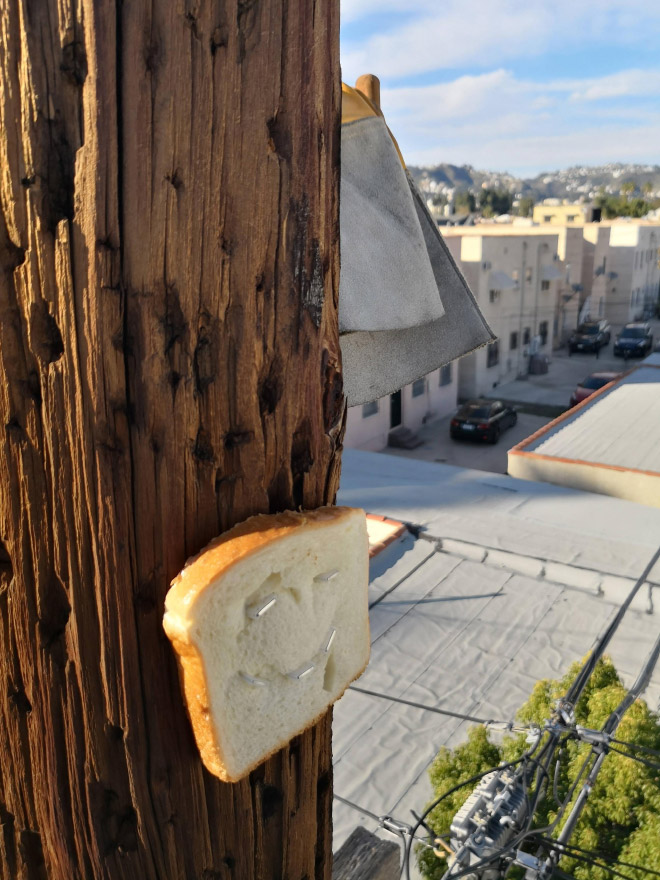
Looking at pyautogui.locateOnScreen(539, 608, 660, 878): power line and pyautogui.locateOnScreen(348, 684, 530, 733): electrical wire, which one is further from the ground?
pyautogui.locateOnScreen(539, 608, 660, 878): power line

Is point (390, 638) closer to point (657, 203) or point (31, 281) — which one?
point (31, 281)

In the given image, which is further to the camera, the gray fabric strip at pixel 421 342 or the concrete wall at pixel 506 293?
the concrete wall at pixel 506 293

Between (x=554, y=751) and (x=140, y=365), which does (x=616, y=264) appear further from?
(x=140, y=365)

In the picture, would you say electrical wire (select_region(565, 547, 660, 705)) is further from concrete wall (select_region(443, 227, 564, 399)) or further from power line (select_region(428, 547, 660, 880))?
concrete wall (select_region(443, 227, 564, 399))

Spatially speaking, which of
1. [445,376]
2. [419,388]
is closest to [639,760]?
[419,388]

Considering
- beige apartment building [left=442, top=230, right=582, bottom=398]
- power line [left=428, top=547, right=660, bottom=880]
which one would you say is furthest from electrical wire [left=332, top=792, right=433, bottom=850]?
beige apartment building [left=442, top=230, right=582, bottom=398]

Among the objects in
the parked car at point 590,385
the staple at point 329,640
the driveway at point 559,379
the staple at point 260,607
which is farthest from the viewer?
the driveway at point 559,379

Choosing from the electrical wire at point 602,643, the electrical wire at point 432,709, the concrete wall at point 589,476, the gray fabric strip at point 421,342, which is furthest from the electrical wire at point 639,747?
the concrete wall at point 589,476

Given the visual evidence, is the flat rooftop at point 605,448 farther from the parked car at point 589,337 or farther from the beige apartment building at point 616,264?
the beige apartment building at point 616,264
